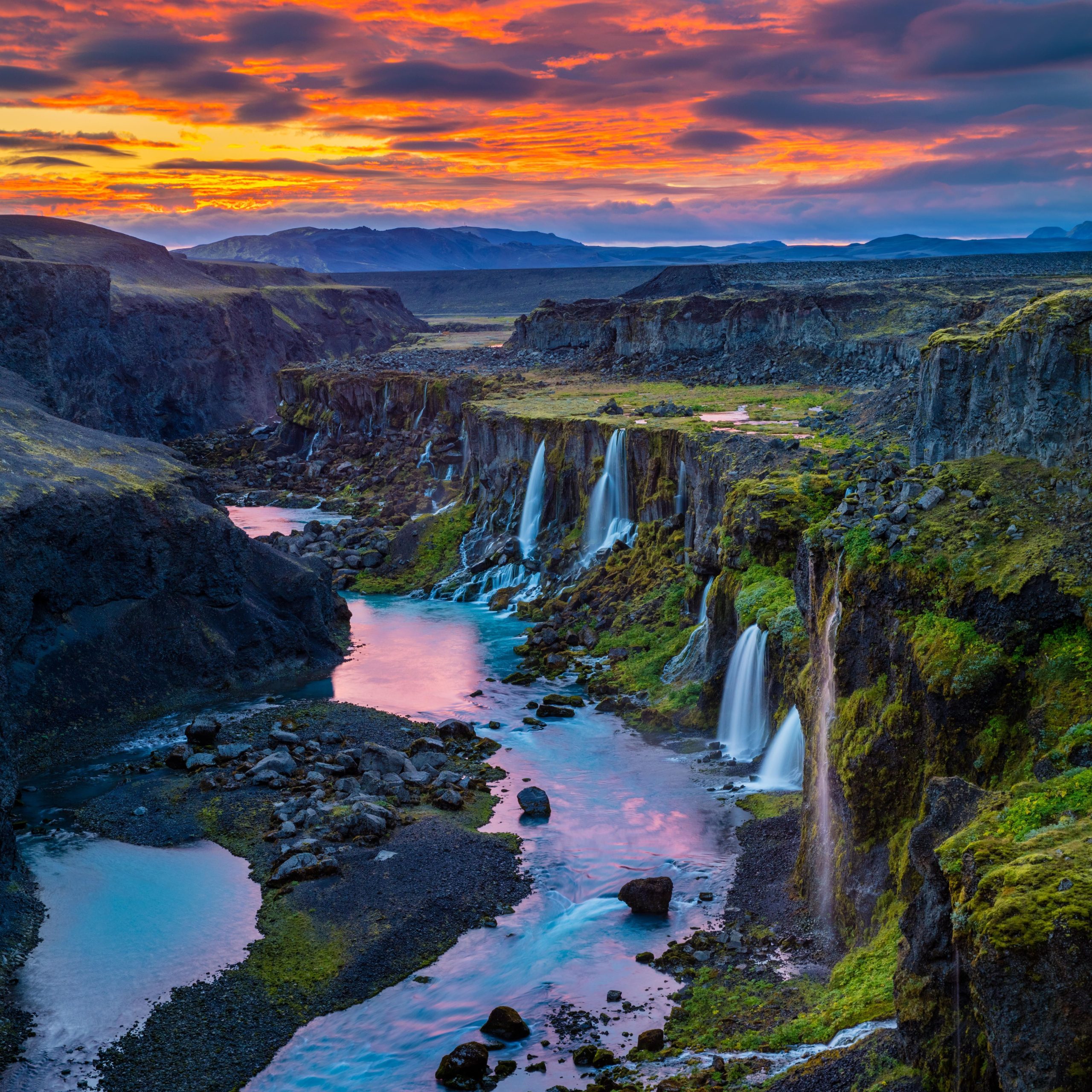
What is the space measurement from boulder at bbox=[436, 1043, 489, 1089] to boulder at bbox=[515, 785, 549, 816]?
12515 millimetres

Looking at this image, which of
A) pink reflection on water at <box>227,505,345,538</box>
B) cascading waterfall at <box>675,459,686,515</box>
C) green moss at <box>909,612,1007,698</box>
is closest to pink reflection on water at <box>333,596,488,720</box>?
cascading waterfall at <box>675,459,686,515</box>

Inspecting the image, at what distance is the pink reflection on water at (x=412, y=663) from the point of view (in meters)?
47.5

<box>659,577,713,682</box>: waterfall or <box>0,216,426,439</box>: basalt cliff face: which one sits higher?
<box>0,216,426,439</box>: basalt cliff face

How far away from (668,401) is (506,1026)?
5728 centimetres

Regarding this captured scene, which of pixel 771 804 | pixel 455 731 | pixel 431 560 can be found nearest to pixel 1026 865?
pixel 771 804

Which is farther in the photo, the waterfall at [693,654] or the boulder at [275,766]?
the waterfall at [693,654]

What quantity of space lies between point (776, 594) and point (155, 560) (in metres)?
28.0

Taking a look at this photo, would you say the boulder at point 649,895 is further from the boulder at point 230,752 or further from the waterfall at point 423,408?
the waterfall at point 423,408

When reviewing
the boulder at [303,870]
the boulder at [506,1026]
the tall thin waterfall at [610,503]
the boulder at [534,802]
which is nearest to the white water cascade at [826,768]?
the boulder at [506,1026]

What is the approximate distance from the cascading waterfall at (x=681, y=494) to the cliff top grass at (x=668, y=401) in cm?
208

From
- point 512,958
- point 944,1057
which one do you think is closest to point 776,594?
point 512,958

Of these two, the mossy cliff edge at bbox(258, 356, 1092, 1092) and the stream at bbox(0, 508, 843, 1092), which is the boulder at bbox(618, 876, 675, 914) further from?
the mossy cliff edge at bbox(258, 356, 1092, 1092)

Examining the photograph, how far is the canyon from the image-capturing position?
53.7 feet

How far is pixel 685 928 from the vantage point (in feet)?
88.5
